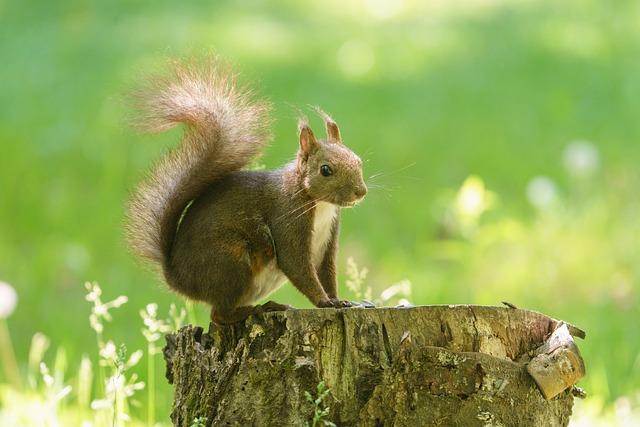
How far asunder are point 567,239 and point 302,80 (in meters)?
1.97

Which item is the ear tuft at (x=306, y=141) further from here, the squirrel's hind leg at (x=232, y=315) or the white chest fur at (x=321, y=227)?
the squirrel's hind leg at (x=232, y=315)

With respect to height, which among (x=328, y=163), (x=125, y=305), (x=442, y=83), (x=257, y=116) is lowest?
(x=328, y=163)

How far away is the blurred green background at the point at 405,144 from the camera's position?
14.6ft

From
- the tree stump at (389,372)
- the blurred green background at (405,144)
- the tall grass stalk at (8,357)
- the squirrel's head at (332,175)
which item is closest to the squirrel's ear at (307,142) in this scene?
the squirrel's head at (332,175)

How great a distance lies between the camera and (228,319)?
2387 millimetres

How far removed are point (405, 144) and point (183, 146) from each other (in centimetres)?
310

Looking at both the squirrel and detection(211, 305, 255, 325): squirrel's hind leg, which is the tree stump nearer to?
detection(211, 305, 255, 325): squirrel's hind leg

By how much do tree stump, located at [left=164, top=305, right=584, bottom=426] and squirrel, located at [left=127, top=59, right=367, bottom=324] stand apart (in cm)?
21

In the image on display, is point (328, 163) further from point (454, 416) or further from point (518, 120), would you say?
point (518, 120)

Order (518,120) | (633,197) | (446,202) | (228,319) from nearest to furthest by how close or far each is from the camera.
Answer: (228,319) → (446,202) → (633,197) → (518,120)

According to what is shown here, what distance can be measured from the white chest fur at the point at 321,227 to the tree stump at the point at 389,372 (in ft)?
1.22

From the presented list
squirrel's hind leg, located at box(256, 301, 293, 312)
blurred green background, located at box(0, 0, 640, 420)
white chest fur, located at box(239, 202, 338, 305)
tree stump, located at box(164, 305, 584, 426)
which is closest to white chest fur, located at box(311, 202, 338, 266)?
white chest fur, located at box(239, 202, 338, 305)

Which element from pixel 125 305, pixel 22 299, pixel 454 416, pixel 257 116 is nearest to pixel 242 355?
pixel 454 416

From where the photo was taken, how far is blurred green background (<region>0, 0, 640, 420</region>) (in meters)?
4.46
